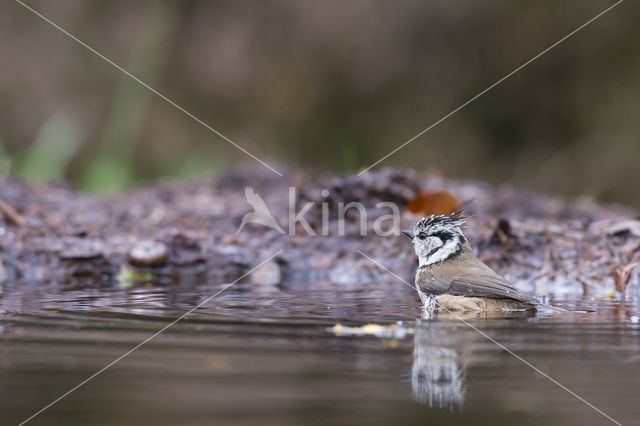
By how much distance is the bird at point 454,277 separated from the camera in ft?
14.6

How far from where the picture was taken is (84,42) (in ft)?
40.1

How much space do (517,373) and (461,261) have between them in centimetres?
225

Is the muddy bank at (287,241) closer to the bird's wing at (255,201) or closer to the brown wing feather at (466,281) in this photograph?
the bird's wing at (255,201)

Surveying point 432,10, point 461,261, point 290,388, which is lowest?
point 290,388

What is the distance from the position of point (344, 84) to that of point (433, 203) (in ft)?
19.6

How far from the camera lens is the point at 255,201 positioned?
6.79 m

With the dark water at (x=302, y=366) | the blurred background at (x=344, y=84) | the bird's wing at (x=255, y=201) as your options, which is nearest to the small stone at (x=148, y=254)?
the bird's wing at (x=255, y=201)

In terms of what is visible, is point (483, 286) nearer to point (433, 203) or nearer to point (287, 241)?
point (433, 203)

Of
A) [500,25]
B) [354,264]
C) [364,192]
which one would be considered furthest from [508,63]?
[354,264]

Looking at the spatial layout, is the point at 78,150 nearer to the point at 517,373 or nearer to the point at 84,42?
the point at 84,42

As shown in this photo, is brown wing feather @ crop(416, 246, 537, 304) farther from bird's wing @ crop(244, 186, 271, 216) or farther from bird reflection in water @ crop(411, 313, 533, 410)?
bird's wing @ crop(244, 186, 271, 216)

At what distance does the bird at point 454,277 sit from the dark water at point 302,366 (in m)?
0.31

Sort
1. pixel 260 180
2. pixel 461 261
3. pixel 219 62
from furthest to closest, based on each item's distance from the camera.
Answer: pixel 219 62 < pixel 260 180 < pixel 461 261

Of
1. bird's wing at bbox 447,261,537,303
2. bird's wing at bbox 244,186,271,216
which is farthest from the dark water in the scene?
bird's wing at bbox 244,186,271,216
